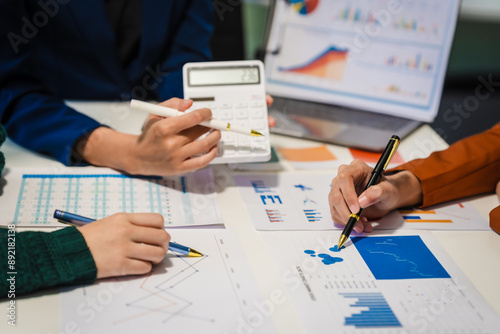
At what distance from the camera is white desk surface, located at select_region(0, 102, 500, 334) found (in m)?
0.70

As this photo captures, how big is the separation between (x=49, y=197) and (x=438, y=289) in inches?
25.7

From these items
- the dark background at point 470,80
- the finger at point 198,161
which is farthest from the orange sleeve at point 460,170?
the dark background at point 470,80

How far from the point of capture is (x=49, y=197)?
92 centimetres

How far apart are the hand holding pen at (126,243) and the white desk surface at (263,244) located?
0.27 feet

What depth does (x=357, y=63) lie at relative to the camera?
1.33 meters

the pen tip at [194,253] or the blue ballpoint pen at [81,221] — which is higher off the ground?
the blue ballpoint pen at [81,221]

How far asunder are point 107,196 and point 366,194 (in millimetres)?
452

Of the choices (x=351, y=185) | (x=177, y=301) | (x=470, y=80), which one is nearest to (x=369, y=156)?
(x=351, y=185)

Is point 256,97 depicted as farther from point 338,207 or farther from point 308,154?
point 338,207

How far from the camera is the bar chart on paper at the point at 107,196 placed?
2.94ft

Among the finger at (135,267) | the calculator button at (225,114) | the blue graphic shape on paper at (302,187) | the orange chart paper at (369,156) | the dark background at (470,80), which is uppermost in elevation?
the dark background at (470,80)

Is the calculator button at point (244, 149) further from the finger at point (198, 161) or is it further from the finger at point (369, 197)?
the finger at point (369, 197)

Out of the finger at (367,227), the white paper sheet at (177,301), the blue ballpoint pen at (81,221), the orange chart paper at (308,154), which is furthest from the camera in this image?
the orange chart paper at (308,154)

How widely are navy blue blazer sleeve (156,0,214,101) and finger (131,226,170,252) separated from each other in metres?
0.60
